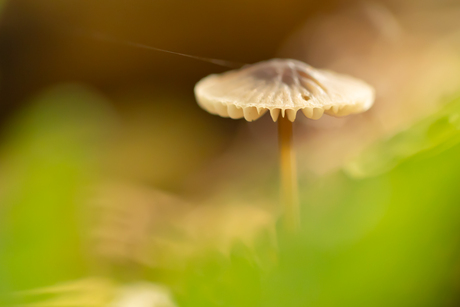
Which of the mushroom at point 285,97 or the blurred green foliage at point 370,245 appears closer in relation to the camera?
the blurred green foliage at point 370,245

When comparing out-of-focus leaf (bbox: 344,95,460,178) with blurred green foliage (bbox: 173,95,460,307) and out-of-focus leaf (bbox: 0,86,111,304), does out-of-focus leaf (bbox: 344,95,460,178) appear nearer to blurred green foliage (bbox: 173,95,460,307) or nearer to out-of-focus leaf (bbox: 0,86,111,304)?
blurred green foliage (bbox: 173,95,460,307)

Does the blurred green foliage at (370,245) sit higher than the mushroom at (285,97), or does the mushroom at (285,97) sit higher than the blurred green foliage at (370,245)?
the mushroom at (285,97)

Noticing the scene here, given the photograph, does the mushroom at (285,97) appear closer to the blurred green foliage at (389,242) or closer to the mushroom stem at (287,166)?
the mushroom stem at (287,166)

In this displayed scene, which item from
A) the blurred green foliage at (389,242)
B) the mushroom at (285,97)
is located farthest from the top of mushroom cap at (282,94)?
the blurred green foliage at (389,242)

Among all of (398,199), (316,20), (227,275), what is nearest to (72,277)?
(227,275)

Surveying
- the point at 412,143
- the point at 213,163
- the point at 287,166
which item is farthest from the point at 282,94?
the point at 213,163

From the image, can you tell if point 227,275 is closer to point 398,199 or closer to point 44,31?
point 398,199
